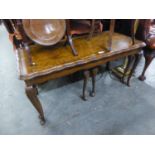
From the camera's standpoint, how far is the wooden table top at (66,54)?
114cm

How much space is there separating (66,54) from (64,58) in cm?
7

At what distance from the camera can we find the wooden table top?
3.73 ft

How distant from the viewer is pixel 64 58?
127cm

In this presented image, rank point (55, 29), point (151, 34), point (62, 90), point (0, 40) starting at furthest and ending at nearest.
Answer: point (0, 40) < point (62, 90) < point (151, 34) < point (55, 29)

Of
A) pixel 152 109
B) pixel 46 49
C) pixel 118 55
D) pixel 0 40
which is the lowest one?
pixel 152 109

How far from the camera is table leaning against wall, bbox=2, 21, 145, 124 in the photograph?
1133 millimetres

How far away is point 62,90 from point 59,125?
0.53 m

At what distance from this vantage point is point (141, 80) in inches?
79.4

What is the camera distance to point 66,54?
1322 millimetres

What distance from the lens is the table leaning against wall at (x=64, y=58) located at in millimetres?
1133
